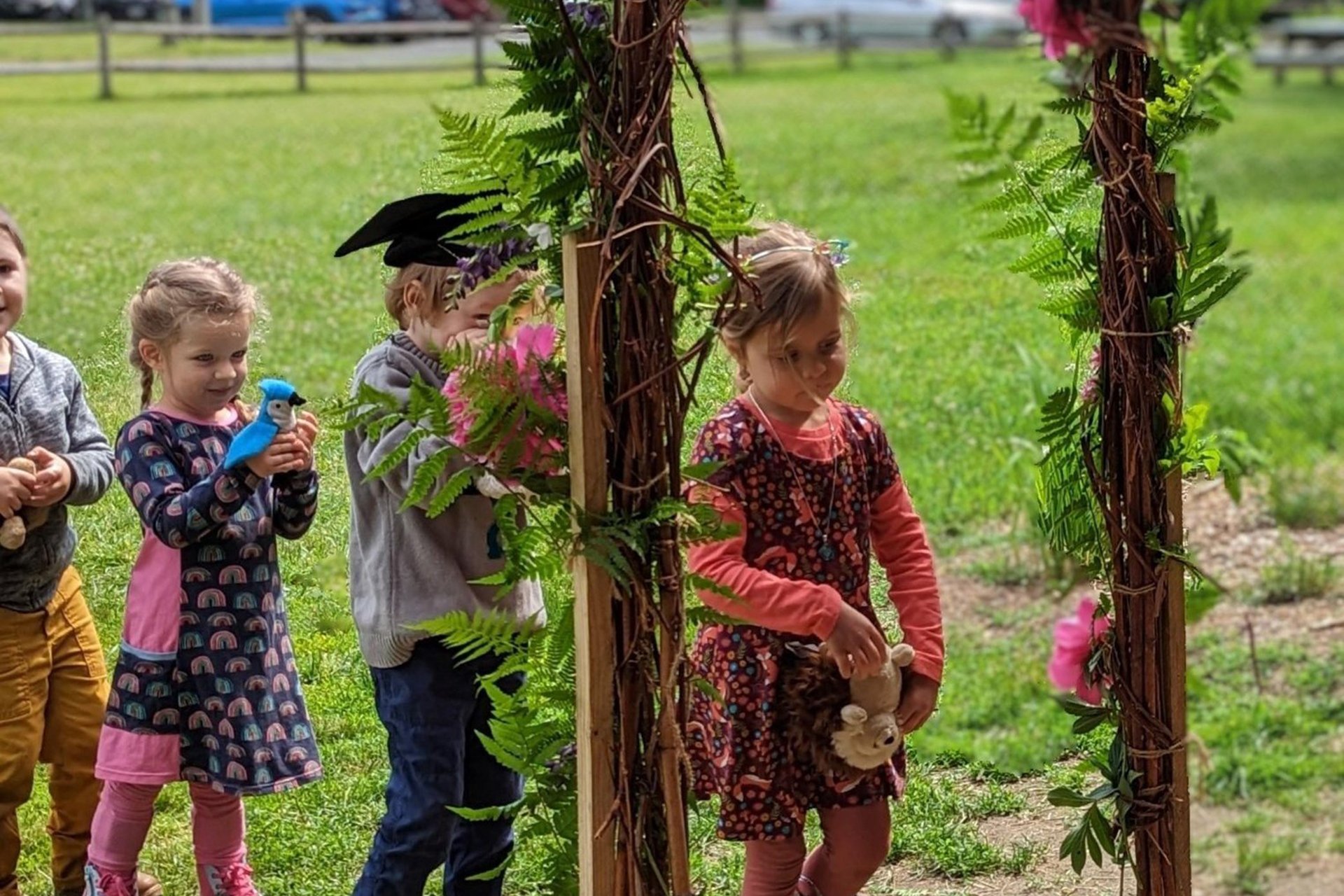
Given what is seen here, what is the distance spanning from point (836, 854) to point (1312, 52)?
21.8m

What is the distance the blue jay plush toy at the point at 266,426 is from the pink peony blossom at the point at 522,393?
0.69 meters

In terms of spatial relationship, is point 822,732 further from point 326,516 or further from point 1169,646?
point 326,516

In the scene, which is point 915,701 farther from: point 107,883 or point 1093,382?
point 107,883

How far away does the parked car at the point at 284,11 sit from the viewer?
23.9 metres

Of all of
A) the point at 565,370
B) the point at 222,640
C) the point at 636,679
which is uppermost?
the point at 565,370

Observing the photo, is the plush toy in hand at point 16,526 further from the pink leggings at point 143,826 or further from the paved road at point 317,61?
the paved road at point 317,61

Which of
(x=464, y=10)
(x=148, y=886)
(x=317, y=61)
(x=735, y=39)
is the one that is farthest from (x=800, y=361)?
(x=735, y=39)

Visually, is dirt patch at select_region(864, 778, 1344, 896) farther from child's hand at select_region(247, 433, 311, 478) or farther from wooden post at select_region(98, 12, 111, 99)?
wooden post at select_region(98, 12, 111, 99)

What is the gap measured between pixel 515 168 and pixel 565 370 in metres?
0.25

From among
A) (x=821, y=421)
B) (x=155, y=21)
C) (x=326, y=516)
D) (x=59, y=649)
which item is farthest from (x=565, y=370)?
(x=155, y=21)

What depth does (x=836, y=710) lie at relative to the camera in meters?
2.91

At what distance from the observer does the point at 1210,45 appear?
3.19 m

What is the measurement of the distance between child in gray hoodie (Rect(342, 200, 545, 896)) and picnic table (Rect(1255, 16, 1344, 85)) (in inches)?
743

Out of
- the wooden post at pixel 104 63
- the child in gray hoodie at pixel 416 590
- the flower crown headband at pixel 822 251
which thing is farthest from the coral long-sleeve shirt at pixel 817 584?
the wooden post at pixel 104 63
